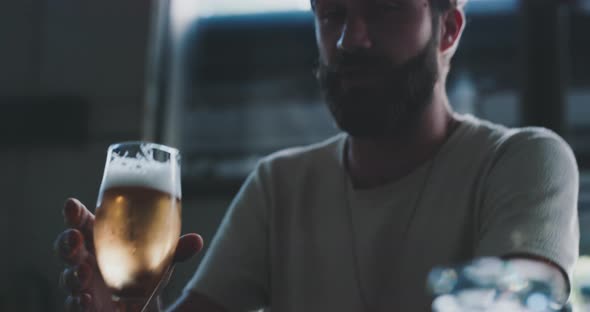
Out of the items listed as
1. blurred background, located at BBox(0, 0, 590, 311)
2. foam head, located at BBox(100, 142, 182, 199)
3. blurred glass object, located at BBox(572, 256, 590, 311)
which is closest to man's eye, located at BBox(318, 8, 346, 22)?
foam head, located at BBox(100, 142, 182, 199)

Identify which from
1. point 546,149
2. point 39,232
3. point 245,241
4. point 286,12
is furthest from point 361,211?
point 39,232

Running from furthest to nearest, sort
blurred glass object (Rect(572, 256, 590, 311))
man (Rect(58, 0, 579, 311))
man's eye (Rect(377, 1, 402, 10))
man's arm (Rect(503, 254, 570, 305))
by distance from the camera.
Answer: blurred glass object (Rect(572, 256, 590, 311)), man's eye (Rect(377, 1, 402, 10)), man (Rect(58, 0, 579, 311)), man's arm (Rect(503, 254, 570, 305))

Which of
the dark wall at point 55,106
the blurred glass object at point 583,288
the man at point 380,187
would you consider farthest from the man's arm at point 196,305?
the dark wall at point 55,106

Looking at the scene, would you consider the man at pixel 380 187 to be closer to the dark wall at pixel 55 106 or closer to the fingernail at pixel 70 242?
the fingernail at pixel 70 242

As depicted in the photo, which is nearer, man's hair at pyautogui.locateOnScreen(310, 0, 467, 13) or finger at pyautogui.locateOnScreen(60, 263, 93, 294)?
finger at pyautogui.locateOnScreen(60, 263, 93, 294)

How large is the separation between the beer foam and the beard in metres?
0.47

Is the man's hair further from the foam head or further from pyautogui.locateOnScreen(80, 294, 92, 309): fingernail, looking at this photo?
pyautogui.locateOnScreen(80, 294, 92, 309): fingernail

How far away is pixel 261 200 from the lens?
139 centimetres

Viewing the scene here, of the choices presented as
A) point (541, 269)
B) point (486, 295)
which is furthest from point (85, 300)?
point (541, 269)

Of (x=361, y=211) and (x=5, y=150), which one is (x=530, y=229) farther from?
(x=5, y=150)

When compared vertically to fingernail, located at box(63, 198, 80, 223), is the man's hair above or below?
above

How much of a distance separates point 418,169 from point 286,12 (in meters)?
2.22

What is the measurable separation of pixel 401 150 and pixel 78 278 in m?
0.69

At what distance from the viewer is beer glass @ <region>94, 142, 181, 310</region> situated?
82 centimetres
